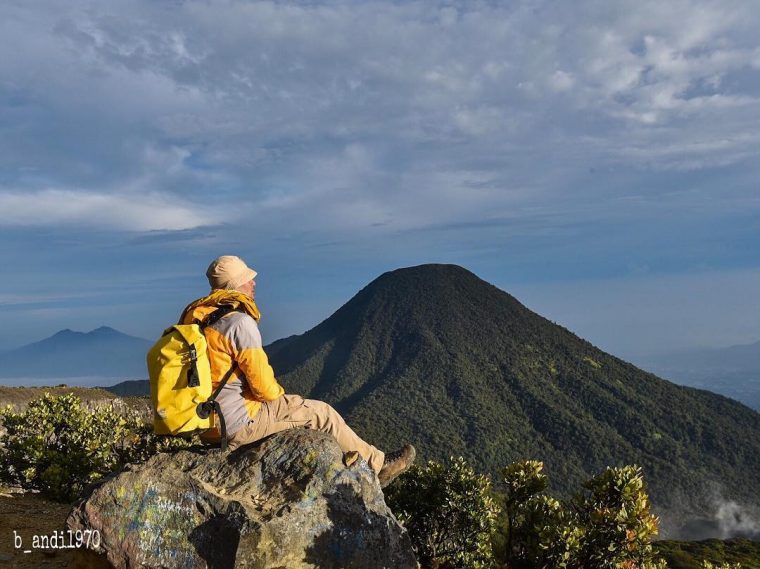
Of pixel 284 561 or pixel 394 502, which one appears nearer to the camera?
pixel 284 561

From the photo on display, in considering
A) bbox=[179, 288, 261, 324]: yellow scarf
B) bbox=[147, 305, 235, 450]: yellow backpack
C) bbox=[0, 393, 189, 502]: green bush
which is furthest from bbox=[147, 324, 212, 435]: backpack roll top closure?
bbox=[0, 393, 189, 502]: green bush

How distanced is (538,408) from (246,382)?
503 ft

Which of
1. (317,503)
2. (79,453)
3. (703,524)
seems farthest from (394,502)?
(703,524)

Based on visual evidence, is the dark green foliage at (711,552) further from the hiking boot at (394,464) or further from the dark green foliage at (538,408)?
the hiking boot at (394,464)

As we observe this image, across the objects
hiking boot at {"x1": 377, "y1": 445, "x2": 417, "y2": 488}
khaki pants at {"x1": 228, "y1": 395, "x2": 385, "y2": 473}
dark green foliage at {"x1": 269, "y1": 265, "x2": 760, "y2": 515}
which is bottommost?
dark green foliage at {"x1": 269, "y1": 265, "x2": 760, "y2": 515}

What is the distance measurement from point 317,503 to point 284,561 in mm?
838

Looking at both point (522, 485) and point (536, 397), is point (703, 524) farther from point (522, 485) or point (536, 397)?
point (522, 485)

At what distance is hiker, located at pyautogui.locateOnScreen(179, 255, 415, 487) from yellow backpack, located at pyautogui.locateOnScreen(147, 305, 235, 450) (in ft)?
0.78

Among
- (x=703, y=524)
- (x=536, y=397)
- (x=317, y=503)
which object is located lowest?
(x=703, y=524)

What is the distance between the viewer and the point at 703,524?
11938 cm

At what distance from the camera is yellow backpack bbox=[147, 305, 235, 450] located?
7090 mm

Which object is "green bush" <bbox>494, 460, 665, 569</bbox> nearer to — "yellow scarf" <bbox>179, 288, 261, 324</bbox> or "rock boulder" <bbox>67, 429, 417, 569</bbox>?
"rock boulder" <bbox>67, 429, 417, 569</bbox>

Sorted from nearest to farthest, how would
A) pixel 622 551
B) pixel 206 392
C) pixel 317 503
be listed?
1. pixel 206 392
2. pixel 317 503
3. pixel 622 551

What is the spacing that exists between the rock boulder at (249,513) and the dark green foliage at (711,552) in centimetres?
7407
